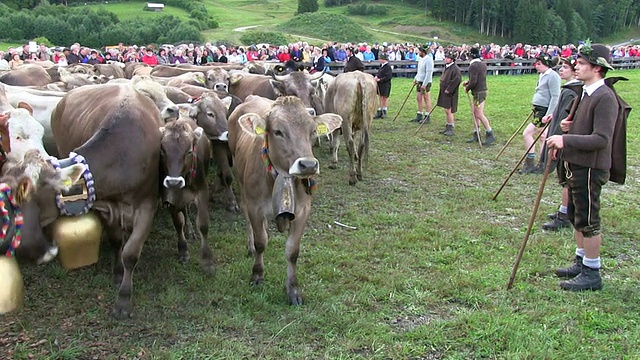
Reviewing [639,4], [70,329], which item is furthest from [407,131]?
[639,4]

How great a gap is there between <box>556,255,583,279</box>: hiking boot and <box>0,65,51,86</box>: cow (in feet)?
33.7

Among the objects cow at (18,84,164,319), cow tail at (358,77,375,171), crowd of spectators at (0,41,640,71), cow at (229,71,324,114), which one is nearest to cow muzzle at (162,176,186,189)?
cow at (18,84,164,319)

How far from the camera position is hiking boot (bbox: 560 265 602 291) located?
5.33 metres

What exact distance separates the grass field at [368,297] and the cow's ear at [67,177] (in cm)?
133

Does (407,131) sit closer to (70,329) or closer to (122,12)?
(70,329)

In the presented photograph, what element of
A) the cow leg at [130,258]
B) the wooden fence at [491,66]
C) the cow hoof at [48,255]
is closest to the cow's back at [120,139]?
the cow leg at [130,258]

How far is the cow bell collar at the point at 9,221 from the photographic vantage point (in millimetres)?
3600

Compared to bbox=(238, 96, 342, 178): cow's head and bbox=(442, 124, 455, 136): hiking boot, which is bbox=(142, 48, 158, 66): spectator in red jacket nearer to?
bbox=(442, 124, 455, 136): hiking boot

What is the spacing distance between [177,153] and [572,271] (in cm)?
436

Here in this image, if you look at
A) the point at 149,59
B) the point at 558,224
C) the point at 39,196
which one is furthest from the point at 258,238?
the point at 149,59

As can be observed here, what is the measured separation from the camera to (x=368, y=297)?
5.22 metres

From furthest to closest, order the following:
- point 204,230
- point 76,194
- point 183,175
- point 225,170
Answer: point 225,170, point 204,230, point 183,175, point 76,194

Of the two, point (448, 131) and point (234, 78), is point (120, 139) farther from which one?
point (448, 131)

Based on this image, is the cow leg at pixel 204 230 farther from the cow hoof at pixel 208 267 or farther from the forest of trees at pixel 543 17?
the forest of trees at pixel 543 17
